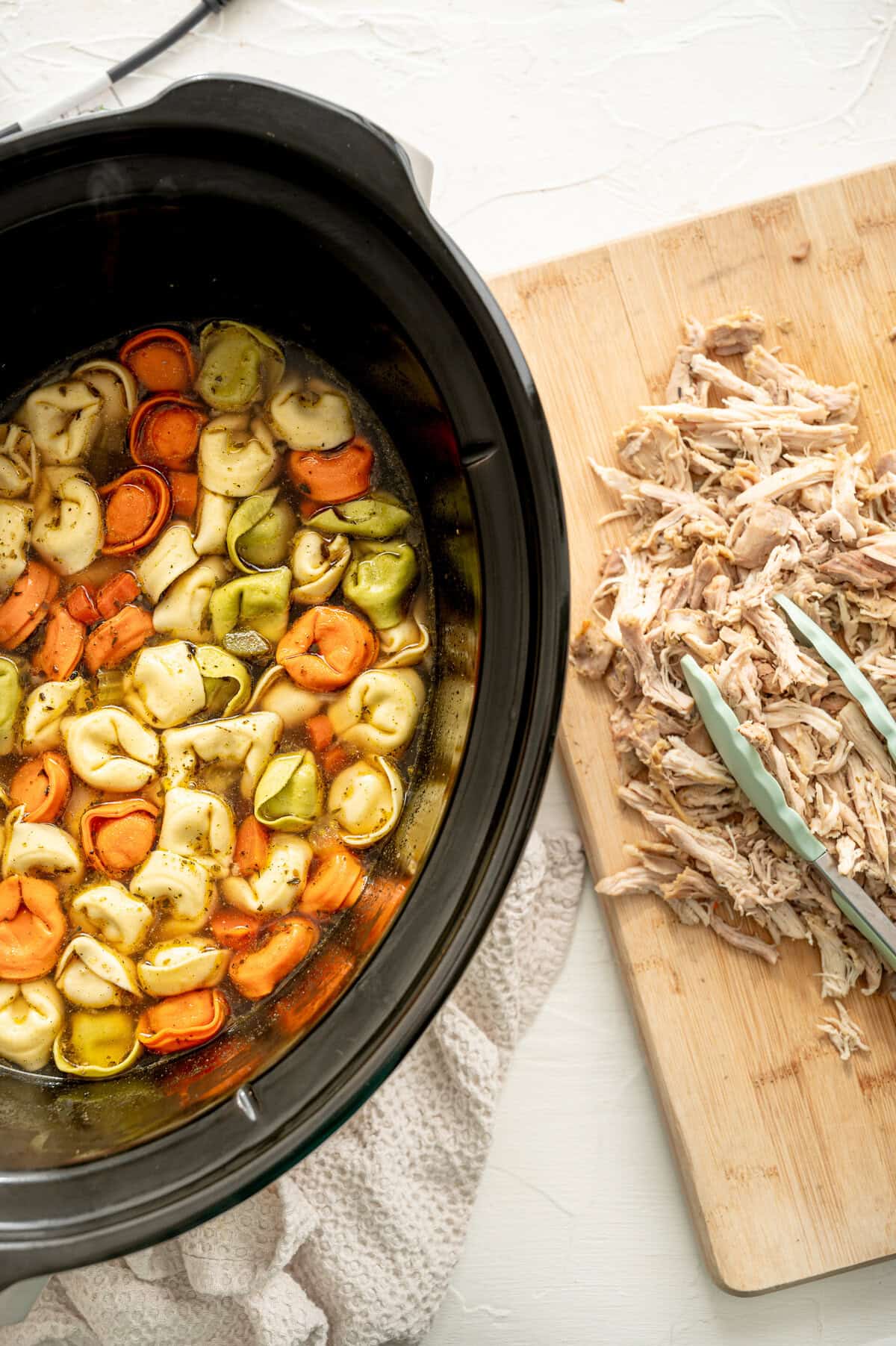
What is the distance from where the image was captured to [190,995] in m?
1.38

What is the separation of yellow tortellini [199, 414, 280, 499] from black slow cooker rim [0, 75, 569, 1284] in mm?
438

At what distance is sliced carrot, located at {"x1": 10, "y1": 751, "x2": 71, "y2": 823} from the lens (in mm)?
1406

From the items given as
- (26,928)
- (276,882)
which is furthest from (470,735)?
(26,928)

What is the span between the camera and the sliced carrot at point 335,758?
57.1 inches

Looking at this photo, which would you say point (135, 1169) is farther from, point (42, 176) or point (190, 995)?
point (42, 176)

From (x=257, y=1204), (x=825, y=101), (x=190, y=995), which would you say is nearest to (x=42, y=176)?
(x=190, y=995)

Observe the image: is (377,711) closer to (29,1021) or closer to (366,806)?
(366,806)

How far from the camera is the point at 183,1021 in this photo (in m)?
1.37

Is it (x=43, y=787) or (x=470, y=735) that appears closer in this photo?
(x=470, y=735)

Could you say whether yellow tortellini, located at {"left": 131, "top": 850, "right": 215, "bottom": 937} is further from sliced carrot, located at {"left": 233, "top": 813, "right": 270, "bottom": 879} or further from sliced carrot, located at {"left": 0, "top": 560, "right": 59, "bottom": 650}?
sliced carrot, located at {"left": 0, "top": 560, "right": 59, "bottom": 650}

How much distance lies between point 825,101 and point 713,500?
0.74m

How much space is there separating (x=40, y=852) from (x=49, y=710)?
21 centimetres

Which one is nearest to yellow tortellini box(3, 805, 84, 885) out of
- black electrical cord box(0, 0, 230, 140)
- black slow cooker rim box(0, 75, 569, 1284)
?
black slow cooker rim box(0, 75, 569, 1284)

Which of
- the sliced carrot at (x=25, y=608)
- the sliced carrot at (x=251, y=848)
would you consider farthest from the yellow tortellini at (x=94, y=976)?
the sliced carrot at (x=25, y=608)
